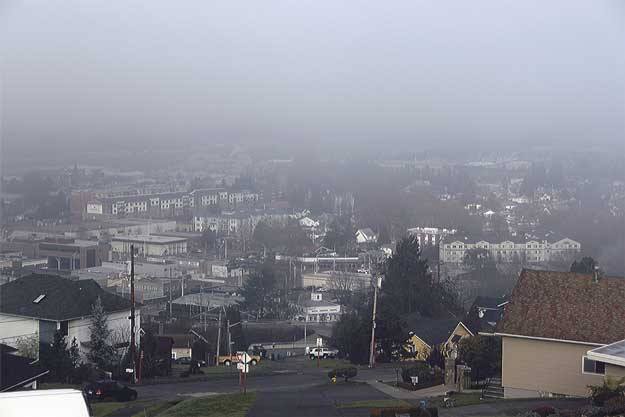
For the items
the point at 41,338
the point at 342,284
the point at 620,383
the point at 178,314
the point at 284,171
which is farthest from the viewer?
the point at 284,171

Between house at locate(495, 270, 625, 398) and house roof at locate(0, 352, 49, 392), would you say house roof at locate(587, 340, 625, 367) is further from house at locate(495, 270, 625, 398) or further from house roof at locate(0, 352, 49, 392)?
house roof at locate(0, 352, 49, 392)

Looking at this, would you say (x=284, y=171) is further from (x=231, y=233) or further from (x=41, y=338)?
(x=41, y=338)

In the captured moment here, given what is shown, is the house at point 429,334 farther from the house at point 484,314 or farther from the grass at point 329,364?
the grass at point 329,364

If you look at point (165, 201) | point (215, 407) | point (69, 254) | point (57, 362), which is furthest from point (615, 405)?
point (165, 201)

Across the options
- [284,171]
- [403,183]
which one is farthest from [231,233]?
[284,171]

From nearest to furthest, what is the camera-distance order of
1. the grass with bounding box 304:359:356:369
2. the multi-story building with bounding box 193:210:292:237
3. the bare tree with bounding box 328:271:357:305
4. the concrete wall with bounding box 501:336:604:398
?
the concrete wall with bounding box 501:336:604:398 < the grass with bounding box 304:359:356:369 < the bare tree with bounding box 328:271:357:305 < the multi-story building with bounding box 193:210:292:237

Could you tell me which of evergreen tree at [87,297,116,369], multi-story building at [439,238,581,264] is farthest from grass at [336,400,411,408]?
→ multi-story building at [439,238,581,264]
